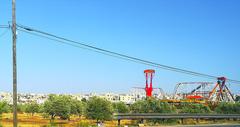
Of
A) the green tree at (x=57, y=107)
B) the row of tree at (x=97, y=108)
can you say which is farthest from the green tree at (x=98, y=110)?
the green tree at (x=57, y=107)

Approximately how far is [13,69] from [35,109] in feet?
401

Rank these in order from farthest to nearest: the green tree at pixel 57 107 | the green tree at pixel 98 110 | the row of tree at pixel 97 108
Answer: the green tree at pixel 57 107 < the row of tree at pixel 97 108 < the green tree at pixel 98 110

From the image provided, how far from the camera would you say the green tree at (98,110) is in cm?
6862

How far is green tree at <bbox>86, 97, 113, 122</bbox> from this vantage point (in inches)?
2702

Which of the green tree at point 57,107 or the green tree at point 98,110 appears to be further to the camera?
the green tree at point 57,107

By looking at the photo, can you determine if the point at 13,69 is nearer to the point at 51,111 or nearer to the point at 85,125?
the point at 85,125

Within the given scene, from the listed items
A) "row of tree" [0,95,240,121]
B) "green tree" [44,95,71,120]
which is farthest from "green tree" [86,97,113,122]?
"green tree" [44,95,71,120]

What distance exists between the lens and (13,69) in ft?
73.3

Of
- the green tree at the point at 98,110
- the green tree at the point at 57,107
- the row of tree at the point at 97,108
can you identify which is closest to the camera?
the green tree at the point at 98,110

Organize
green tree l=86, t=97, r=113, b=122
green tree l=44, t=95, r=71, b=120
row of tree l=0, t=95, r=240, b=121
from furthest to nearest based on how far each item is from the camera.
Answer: green tree l=44, t=95, r=71, b=120
row of tree l=0, t=95, r=240, b=121
green tree l=86, t=97, r=113, b=122

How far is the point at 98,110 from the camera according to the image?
228ft

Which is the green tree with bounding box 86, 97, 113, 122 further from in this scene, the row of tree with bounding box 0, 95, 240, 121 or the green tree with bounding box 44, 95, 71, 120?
the green tree with bounding box 44, 95, 71, 120

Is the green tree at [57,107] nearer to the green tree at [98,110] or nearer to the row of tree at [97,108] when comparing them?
the row of tree at [97,108]

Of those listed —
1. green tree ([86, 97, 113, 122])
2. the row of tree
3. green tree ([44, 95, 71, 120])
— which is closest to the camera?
green tree ([86, 97, 113, 122])
